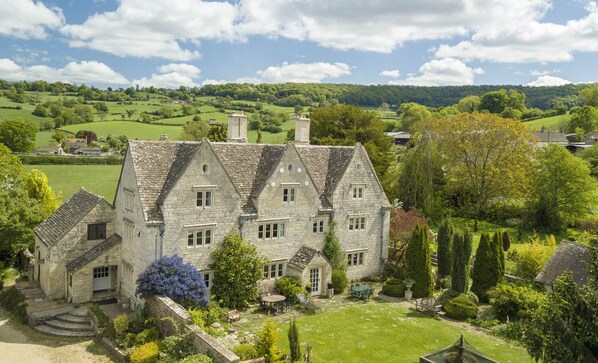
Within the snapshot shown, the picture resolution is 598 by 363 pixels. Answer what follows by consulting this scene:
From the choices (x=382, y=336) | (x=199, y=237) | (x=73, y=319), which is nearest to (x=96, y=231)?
(x=73, y=319)

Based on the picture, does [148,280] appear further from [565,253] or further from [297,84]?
[297,84]

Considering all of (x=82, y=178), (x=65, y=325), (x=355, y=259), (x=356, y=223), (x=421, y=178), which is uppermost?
(x=421, y=178)

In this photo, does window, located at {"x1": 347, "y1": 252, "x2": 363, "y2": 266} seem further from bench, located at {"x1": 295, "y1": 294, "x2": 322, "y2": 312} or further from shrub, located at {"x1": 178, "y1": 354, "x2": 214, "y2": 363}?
shrub, located at {"x1": 178, "y1": 354, "x2": 214, "y2": 363}

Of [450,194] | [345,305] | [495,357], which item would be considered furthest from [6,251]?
[450,194]

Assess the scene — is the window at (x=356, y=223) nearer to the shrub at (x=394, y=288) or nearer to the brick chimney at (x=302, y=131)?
the shrub at (x=394, y=288)

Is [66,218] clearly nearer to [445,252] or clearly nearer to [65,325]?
[65,325]

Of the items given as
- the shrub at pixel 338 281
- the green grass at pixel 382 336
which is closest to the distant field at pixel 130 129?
the shrub at pixel 338 281

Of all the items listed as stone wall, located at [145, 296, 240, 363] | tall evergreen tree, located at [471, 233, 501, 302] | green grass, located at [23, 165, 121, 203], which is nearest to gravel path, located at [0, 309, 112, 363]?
stone wall, located at [145, 296, 240, 363]
